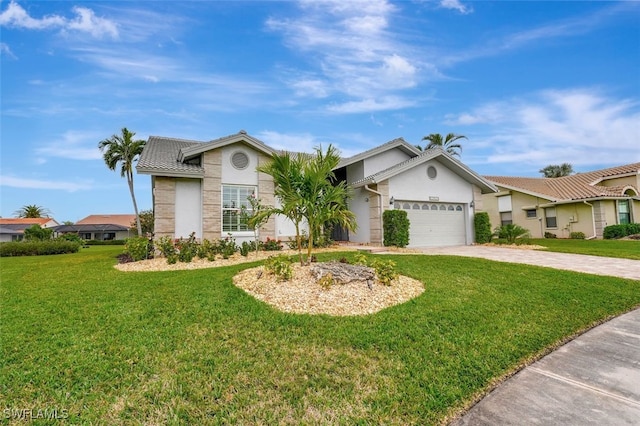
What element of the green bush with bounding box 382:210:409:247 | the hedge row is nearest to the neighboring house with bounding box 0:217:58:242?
the green bush with bounding box 382:210:409:247

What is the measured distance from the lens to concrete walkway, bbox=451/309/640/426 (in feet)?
8.52

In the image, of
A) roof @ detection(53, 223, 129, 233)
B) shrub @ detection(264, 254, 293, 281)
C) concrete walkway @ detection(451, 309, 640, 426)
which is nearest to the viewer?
concrete walkway @ detection(451, 309, 640, 426)

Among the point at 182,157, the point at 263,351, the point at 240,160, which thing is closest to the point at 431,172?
the point at 240,160

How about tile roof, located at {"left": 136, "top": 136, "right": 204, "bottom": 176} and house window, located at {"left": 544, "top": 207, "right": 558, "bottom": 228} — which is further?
house window, located at {"left": 544, "top": 207, "right": 558, "bottom": 228}

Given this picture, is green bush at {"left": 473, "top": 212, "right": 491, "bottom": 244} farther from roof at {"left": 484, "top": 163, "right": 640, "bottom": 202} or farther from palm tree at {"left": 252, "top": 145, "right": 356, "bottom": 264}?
palm tree at {"left": 252, "top": 145, "right": 356, "bottom": 264}

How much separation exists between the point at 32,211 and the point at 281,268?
76.2 m

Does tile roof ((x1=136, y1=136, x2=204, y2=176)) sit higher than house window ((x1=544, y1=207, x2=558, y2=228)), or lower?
higher

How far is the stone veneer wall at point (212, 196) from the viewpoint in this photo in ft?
43.2

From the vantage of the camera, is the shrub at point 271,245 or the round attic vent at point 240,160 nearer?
the shrub at point 271,245

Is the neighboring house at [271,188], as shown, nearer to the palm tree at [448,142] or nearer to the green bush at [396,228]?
the green bush at [396,228]

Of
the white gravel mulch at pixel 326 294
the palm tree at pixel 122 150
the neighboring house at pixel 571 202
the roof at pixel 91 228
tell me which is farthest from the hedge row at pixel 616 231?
the roof at pixel 91 228

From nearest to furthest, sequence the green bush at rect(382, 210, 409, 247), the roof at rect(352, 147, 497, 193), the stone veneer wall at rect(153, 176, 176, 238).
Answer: the stone veneer wall at rect(153, 176, 176, 238)
the green bush at rect(382, 210, 409, 247)
the roof at rect(352, 147, 497, 193)

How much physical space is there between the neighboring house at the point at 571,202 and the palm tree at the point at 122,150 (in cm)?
3267

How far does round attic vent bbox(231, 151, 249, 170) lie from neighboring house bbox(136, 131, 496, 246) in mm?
45
